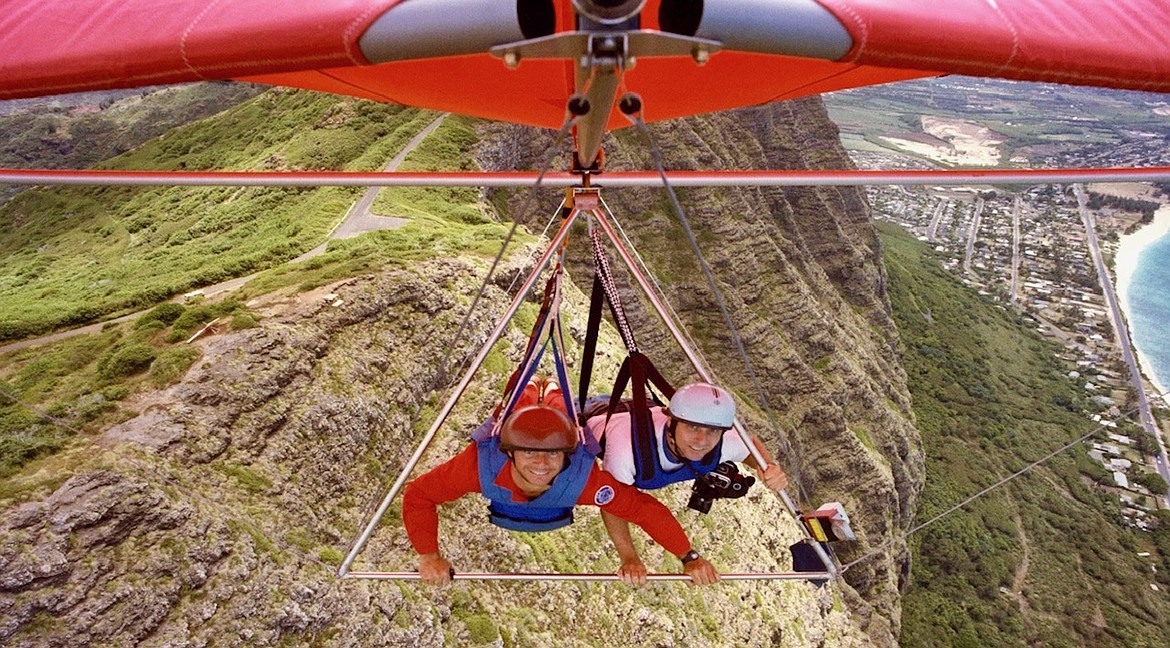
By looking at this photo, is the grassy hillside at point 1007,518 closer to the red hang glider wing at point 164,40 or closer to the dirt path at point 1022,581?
the dirt path at point 1022,581

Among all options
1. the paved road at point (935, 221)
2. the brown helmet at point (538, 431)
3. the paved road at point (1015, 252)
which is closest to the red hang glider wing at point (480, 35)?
the brown helmet at point (538, 431)

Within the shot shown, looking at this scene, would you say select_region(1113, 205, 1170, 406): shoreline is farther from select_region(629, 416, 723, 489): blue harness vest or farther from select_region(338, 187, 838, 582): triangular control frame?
select_region(629, 416, 723, 489): blue harness vest

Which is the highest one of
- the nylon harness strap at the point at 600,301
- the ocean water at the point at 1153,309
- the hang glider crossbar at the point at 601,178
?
the hang glider crossbar at the point at 601,178

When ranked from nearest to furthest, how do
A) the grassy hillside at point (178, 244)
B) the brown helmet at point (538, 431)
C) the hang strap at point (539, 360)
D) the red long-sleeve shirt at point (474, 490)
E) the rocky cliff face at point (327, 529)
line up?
1. the brown helmet at point (538, 431)
2. the red long-sleeve shirt at point (474, 490)
3. the hang strap at point (539, 360)
4. the rocky cliff face at point (327, 529)
5. the grassy hillside at point (178, 244)

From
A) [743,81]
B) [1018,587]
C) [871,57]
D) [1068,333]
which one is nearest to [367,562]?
[743,81]

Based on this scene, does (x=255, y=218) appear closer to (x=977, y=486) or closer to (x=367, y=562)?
(x=367, y=562)

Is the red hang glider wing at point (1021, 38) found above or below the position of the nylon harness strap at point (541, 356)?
above

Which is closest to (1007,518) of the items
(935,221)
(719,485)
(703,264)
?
(719,485)
